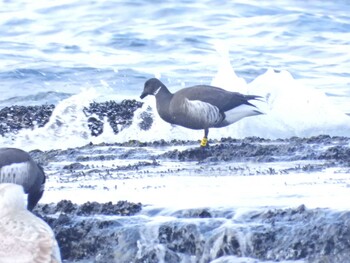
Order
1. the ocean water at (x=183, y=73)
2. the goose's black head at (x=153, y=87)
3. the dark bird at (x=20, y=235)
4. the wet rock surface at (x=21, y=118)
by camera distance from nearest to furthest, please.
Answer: the dark bird at (x=20, y=235)
the ocean water at (x=183, y=73)
the goose's black head at (x=153, y=87)
the wet rock surface at (x=21, y=118)

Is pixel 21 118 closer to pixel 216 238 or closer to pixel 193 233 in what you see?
pixel 193 233

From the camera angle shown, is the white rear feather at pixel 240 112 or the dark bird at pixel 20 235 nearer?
the dark bird at pixel 20 235

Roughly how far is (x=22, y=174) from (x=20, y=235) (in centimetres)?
297

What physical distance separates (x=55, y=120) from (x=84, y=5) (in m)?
12.6

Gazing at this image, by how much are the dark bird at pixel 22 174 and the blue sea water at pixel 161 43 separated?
10079 millimetres

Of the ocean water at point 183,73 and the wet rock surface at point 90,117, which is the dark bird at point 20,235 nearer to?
the ocean water at point 183,73

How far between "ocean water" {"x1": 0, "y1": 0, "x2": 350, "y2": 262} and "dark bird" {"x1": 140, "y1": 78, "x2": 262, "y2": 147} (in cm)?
87

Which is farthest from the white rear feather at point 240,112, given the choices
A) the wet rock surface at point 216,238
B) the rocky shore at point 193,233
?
the wet rock surface at point 216,238

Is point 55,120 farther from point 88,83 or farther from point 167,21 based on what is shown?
point 167,21

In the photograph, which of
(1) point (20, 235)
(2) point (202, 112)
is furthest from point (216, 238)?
(2) point (202, 112)

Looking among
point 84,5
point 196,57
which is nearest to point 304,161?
point 196,57

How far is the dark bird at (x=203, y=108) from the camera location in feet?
47.8

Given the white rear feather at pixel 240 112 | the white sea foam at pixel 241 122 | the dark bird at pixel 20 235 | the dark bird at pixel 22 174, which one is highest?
the dark bird at pixel 20 235

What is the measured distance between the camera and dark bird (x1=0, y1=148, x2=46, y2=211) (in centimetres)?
937
